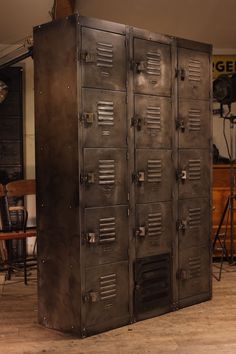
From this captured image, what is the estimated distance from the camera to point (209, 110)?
4.06 meters

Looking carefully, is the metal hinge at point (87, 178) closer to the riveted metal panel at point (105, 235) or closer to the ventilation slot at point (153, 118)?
the riveted metal panel at point (105, 235)

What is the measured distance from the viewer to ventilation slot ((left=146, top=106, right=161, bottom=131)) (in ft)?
11.8

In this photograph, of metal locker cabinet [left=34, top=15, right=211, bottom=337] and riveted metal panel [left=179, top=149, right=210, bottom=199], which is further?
riveted metal panel [left=179, top=149, right=210, bottom=199]

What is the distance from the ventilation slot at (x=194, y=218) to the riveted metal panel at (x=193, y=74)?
3.07ft

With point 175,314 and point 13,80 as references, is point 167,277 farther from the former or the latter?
point 13,80

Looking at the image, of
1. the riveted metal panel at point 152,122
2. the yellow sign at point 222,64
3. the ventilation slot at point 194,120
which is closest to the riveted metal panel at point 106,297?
the riveted metal panel at point 152,122

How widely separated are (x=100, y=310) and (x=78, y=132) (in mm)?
1237

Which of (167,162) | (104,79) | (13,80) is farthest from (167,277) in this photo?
(13,80)

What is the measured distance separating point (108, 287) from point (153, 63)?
169 cm

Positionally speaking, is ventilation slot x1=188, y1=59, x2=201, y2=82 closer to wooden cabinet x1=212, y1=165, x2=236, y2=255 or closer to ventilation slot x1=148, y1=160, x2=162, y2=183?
ventilation slot x1=148, y1=160, x2=162, y2=183

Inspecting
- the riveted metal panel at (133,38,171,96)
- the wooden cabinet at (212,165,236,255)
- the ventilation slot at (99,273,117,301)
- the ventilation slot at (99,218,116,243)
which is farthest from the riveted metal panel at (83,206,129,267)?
the wooden cabinet at (212,165,236,255)

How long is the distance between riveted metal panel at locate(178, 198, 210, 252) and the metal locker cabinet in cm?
1

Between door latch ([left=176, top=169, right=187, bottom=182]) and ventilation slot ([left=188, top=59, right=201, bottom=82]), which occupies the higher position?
ventilation slot ([left=188, top=59, right=201, bottom=82])

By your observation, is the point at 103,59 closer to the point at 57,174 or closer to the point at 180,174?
the point at 57,174
